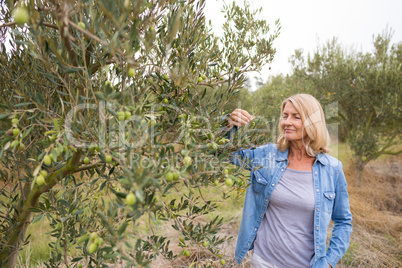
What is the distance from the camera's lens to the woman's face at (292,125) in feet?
8.04

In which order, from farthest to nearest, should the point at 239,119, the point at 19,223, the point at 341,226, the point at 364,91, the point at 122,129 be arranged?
1. the point at 364,91
2. the point at 341,226
3. the point at 239,119
4. the point at 19,223
5. the point at 122,129

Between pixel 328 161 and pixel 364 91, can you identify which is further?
pixel 364 91

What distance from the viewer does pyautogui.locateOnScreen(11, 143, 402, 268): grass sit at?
4.62 metres

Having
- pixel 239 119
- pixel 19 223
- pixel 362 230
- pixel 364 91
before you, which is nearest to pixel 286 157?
pixel 239 119

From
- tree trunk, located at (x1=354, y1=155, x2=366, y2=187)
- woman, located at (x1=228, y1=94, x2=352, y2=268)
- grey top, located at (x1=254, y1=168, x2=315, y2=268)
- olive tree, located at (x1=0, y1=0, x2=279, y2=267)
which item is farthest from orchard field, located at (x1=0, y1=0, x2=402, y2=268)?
tree trunk, located at (x1=354, y1=155, x2=366, y2=187)

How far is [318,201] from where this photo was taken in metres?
2.33

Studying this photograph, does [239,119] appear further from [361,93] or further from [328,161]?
[361,93]

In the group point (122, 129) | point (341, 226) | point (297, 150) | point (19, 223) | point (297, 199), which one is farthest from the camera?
point (297, 150)

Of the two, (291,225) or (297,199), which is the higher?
(297,199)

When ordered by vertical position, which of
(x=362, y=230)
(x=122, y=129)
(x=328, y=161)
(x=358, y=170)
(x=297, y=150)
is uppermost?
(x=122, y=129)

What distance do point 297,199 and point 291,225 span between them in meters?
0.27

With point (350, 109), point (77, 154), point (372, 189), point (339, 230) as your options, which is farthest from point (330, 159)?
point (350, 109)

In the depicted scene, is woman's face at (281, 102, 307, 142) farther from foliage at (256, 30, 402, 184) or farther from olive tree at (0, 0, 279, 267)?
foliage at (256, 30, 402, 184)

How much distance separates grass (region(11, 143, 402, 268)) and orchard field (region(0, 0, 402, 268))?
4 cm
